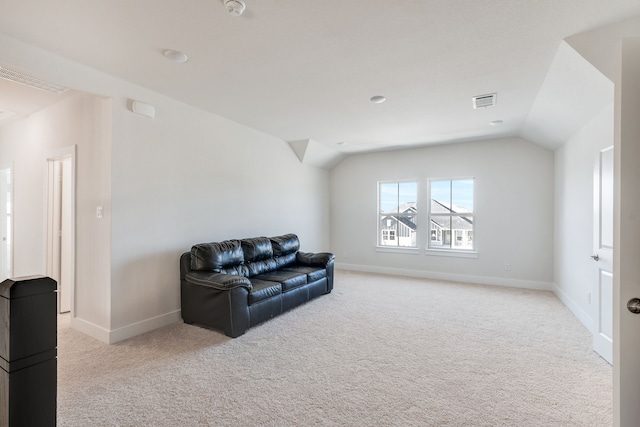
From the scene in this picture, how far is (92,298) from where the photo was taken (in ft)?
10.7

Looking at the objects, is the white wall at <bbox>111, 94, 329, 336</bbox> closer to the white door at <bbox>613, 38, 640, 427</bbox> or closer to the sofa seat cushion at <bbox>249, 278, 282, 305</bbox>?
the sofa seat cushion at <bbox>249, 278, 282, 305</bbox>

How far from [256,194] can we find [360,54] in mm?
3002

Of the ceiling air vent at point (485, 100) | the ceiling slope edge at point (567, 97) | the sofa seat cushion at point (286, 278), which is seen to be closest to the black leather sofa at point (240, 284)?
the sofa seat cushion at point (286, 278)

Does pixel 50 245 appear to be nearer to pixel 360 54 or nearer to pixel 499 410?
pixel 360 54

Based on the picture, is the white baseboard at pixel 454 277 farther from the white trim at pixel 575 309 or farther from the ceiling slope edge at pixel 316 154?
the ceiling slope edge at pixel 316 154

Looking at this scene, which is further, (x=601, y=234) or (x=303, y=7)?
(x=601, y=234)

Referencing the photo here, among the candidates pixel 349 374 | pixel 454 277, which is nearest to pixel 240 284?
pixel 349 374

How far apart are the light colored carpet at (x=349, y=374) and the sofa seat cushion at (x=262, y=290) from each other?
34cm

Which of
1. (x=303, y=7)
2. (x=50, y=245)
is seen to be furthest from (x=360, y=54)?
(x=50, y=245)

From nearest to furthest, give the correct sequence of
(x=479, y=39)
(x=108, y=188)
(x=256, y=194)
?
(x=479, y=39), (x=108, y=188), (x=256, y=194)

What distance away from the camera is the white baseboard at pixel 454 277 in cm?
523

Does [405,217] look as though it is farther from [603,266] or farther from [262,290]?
[262,290]

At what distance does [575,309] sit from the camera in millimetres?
3895

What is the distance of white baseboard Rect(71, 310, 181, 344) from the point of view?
3077mm
